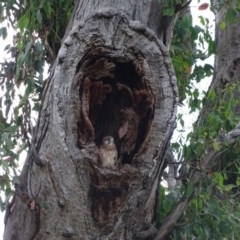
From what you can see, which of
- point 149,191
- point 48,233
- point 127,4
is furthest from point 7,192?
point 127,4

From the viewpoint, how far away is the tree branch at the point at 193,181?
7.91ft

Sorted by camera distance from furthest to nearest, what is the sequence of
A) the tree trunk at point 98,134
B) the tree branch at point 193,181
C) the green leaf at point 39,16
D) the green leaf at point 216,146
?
the green leaf at point 39,16, the green leaf at point 216,146, the tree branch at point 193,181, the tree trunk at point 98,134

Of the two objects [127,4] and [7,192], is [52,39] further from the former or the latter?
[7,192]

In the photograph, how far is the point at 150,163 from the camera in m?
2.22

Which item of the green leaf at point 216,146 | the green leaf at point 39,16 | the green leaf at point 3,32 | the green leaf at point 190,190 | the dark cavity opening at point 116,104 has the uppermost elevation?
the green leaf at point 3,32

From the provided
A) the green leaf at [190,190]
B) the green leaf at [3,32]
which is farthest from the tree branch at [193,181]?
the green leaf at [3,32]

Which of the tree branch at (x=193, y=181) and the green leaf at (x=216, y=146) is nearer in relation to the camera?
the tree branch at (x=193, y=181)

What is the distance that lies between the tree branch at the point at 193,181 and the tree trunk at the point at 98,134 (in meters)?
0.08

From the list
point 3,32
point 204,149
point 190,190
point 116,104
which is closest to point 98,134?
point 116,104

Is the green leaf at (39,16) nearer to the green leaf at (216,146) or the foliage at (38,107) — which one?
the foliage at (38,107)

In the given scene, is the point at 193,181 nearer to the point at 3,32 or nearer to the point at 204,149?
the point at 204,149

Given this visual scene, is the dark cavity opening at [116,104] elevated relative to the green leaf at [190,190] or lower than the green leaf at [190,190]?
elevated

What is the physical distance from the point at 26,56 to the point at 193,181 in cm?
82

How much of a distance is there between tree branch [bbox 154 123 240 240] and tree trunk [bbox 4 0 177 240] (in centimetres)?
8
